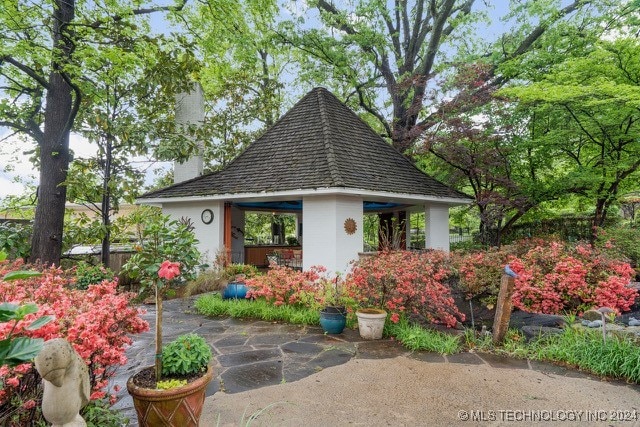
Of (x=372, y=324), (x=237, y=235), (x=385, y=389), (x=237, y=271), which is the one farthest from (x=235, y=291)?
(x=237, y=235)

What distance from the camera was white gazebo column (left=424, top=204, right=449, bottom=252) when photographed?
1086cm

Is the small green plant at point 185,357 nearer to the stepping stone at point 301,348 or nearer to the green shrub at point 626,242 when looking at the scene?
the stepping stone at point 301,348

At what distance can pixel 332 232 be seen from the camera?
8719 mm

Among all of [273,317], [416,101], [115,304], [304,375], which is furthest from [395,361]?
[416,101]

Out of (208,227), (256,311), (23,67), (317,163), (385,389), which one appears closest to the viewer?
(385,389)

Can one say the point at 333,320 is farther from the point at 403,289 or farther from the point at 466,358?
the point at 466,358

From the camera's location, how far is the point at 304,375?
411 cm

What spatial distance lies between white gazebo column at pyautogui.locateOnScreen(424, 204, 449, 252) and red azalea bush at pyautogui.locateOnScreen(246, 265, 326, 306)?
212 inches

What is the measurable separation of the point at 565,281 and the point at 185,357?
6018mm

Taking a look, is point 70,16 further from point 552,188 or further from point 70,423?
point 552,188

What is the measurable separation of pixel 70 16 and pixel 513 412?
10.7 meters

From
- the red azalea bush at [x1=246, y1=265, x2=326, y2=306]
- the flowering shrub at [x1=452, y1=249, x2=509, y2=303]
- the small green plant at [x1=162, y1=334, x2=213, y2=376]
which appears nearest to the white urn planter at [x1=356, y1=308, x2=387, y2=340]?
the red azalea bush at [x1=246, y1=265, x2=326, y2=306]

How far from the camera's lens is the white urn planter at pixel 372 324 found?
5.35m

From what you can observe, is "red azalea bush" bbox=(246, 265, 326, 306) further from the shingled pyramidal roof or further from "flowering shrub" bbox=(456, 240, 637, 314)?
"flowering shrub" bbox=(456, 240, 637, 314)
